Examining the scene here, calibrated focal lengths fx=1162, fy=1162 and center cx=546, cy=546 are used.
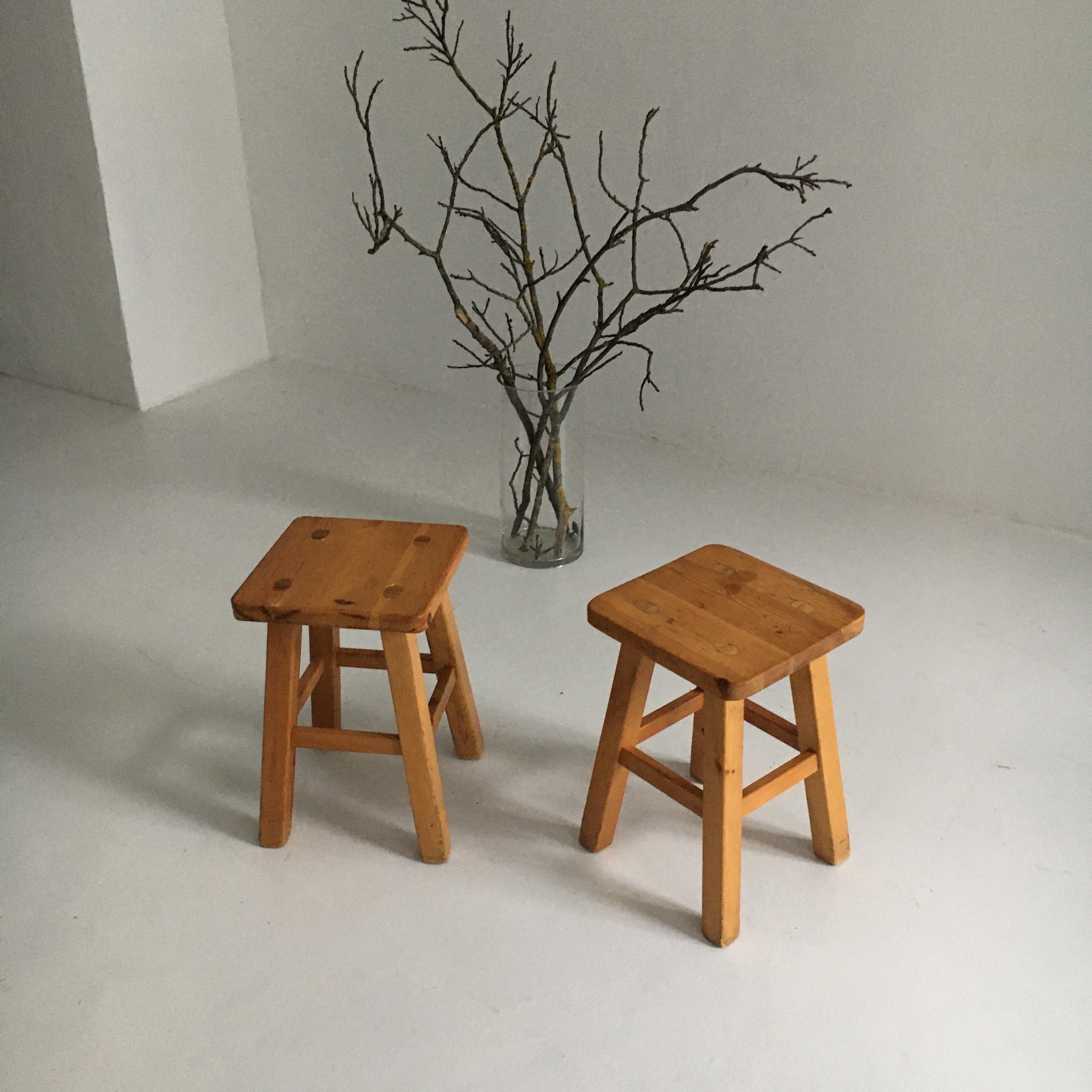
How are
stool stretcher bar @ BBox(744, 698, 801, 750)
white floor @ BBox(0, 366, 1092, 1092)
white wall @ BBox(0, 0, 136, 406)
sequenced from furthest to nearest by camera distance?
1. white wall @ BBox(0, 0, 136, 406)
2. stool stretcher bar @ BBox(744, 698, 801, 750)
3. white floor @ BBox(0, 366, 1092, 1092)

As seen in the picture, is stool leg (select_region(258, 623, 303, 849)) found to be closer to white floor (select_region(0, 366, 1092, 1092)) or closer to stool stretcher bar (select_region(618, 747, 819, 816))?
white floor (select_region(0, 366, 1092, 1092))

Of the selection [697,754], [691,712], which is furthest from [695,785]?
[697,754]

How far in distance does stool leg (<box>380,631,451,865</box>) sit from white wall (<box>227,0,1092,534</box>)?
152cm

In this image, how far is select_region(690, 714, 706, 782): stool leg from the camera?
192cm

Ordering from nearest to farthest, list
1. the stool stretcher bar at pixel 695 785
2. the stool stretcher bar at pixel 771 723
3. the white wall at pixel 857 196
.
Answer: the stool stretcher bar at pixel 695 785, the stool stretcher bar at pixel 771 723, the white wall at pixel 857 196

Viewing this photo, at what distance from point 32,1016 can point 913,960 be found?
1.19m

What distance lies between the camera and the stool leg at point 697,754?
1917mm

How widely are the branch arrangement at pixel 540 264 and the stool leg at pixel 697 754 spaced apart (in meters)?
0.72

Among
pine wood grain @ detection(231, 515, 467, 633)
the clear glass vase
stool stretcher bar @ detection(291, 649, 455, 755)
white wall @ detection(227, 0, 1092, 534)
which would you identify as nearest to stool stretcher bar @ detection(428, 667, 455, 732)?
stool stretcher bar @ detection(291, 649, 455, 755)

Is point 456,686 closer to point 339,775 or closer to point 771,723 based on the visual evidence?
point 339,775

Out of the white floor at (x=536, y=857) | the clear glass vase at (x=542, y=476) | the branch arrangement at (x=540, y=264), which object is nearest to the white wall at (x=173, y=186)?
the branch arrangement at (x=540, y=264)

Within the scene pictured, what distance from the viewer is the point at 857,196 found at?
265 centimetres

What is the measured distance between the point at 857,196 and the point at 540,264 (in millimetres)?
858

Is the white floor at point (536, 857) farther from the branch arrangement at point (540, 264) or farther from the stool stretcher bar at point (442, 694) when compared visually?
the branch arrangement at point (540, 264)
